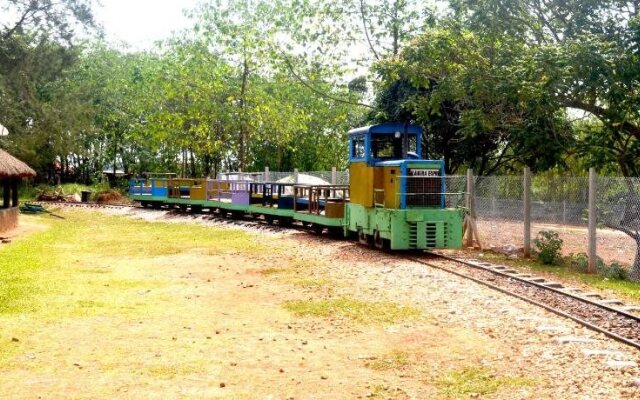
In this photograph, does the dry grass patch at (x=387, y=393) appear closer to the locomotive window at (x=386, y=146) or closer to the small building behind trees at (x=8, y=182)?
the locomotive window at (x=386, y=146)

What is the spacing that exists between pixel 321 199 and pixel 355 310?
38.2 ft

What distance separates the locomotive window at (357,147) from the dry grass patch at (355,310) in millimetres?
7437

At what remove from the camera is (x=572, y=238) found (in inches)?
703

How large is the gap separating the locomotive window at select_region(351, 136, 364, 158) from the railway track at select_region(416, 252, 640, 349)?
12.8 feet

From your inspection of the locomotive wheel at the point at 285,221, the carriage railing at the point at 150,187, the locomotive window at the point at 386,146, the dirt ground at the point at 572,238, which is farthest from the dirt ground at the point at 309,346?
the carriage railing at the point at 150,187

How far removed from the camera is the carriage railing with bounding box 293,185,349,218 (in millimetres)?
20328

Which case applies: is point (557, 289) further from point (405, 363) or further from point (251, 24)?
point (251, 24)

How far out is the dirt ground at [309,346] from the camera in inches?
257

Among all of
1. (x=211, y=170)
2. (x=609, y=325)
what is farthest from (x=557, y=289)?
(x=211, y=170)

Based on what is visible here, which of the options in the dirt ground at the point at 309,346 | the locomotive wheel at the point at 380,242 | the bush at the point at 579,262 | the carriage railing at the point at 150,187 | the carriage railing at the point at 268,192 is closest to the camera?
the dirt ground at the point at 309,346

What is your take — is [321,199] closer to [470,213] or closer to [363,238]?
[363,238]

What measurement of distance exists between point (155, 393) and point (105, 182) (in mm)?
50125

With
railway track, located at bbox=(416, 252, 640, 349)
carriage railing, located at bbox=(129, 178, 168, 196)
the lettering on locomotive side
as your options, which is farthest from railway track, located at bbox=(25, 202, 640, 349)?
carriage railing, located at bbox=(129, 178, 168, 196)

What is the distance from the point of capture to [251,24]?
1446 inches
